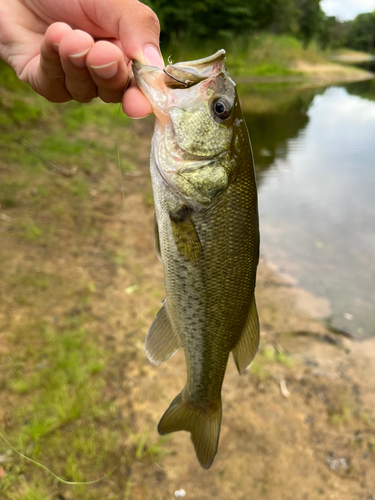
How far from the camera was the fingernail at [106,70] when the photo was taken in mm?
1402

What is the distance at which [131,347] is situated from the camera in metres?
3.53

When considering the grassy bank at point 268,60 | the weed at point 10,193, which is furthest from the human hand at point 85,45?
the grassy bank at point 268,60

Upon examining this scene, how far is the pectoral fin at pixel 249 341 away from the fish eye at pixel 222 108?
0.94 metres

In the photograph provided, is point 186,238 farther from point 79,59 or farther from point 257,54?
point 257,54

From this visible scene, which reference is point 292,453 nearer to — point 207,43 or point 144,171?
point 144,171

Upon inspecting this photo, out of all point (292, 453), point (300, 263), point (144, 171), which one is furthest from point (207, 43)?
point (292, 453)

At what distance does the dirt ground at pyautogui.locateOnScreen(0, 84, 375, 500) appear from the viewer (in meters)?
2.69

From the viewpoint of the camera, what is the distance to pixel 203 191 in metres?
1.52

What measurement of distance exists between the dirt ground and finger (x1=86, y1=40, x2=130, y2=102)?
2.55 meters

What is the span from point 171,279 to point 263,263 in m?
4.61

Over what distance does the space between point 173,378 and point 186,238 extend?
2.26 meters

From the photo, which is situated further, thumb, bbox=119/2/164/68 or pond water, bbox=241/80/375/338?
pond water, bbox=241/80/375/338

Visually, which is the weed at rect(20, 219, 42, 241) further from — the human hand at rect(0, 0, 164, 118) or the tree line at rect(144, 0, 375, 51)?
the tree line at rect(144, 0, 375, 51)

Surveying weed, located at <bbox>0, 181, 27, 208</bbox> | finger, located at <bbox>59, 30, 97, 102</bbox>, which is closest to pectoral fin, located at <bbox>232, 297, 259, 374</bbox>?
finger, located at <bbox>59, 30, 97, 102</bbox>
